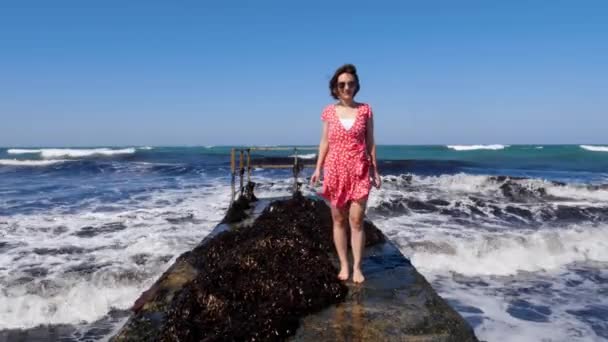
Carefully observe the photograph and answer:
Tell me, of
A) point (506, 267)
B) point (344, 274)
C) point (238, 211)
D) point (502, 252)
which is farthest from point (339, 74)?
point (502, 252)

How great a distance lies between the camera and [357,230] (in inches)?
147

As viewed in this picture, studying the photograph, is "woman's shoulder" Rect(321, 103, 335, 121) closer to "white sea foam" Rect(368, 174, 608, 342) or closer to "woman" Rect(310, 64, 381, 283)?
"woman" Rect(310, 64, 381, 283)

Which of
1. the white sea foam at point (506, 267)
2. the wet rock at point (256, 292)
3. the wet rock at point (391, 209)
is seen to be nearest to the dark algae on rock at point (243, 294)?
the wet rock at point (256, 292)

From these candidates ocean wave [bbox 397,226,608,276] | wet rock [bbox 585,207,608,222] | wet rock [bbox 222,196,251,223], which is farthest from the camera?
wet rock [bbox 585,207,608,222]

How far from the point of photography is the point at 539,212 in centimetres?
1530

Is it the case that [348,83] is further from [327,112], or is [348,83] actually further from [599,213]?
Answer: [599,213]

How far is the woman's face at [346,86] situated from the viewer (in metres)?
3.52

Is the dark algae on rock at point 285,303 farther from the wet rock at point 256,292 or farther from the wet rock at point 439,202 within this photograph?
the wet rock at point 439,202

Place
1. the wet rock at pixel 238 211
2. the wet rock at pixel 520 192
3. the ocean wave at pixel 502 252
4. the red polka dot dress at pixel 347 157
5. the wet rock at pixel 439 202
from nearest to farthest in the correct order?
the red polka dot dress at pixel 347 157 → the wet rock at pixel 238 211 → the ocean wave at pixel 502 252 → the wet rock at pixel 439 202 → the wet rock at pixel 520 192

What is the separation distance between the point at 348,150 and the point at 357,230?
71cm

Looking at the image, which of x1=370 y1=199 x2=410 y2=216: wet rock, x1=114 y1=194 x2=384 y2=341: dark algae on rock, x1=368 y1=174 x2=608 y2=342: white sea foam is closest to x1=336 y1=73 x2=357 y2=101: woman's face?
x1=114 y1=194 x2=384 y2=341: dark algae on rock

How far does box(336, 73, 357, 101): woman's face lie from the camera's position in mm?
3523

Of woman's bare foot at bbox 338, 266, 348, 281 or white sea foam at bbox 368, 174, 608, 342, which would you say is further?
white sea foam at bbox 368, 174, 608, 342

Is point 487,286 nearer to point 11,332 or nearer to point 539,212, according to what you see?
point 11,332
